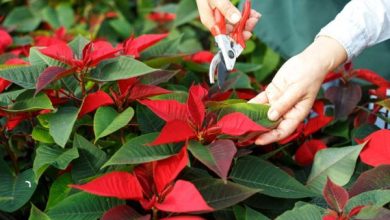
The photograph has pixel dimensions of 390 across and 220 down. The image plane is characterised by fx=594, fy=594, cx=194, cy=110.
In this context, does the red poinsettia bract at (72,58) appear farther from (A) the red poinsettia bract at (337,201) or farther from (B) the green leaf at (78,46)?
(A) the red poinsettia bract at (337,201)

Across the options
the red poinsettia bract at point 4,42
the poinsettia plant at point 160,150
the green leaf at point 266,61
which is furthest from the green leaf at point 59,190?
the green leaf at point 266,61

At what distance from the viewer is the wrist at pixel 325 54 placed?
3.38 feet

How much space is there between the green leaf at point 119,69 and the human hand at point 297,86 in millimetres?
224

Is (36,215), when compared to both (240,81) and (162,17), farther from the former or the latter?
(162,17)

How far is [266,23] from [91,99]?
3.47ft

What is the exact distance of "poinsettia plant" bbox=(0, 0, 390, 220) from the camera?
0.85 m

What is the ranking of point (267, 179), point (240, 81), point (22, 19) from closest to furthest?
point (267, 179) < point (240, 81) < point (22, 19)

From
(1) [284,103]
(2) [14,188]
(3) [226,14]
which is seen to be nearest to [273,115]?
(1) [284,103]

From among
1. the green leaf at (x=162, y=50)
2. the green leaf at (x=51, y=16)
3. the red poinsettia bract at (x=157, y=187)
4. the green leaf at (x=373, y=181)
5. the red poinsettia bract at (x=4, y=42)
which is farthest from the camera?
the green leaf at (x=51, y=16)

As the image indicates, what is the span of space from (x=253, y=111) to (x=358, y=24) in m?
0.28

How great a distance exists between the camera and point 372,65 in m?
1.83

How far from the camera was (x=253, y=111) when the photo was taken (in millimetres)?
998

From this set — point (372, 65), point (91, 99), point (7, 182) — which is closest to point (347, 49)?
point (91, 99)

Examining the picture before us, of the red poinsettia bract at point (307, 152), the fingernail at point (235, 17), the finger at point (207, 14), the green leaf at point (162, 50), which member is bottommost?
the red poinsettia bract at point (307, 152)
